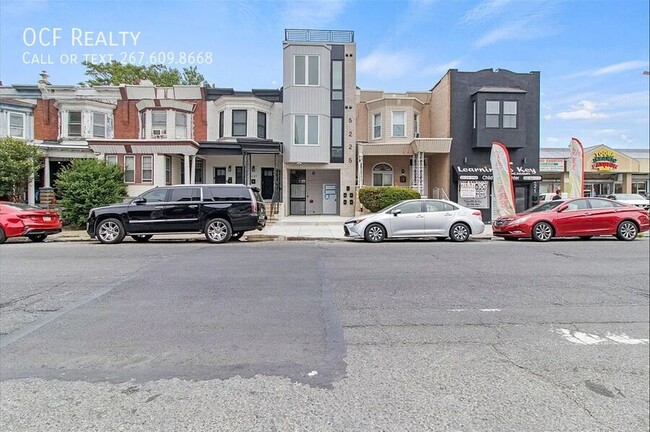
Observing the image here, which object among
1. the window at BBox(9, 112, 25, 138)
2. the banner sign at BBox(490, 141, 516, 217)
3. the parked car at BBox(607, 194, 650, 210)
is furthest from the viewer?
the parked car at BBox(607, 194, 650, 210)

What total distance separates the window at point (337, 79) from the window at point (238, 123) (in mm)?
5485

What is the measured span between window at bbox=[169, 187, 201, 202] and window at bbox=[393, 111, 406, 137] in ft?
50.3

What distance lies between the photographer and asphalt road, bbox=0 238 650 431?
10.2ft

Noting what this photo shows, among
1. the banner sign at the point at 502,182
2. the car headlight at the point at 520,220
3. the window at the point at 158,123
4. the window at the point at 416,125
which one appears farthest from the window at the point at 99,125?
the car headlight at the point at 520,220

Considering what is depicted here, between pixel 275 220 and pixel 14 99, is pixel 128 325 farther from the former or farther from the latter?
pixel 14 99

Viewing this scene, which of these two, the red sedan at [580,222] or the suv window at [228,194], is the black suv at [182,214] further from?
the red sedan at [580,222]

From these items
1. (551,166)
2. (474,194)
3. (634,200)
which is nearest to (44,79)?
(474,194)

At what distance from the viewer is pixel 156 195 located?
Answer: 1368 centimetres

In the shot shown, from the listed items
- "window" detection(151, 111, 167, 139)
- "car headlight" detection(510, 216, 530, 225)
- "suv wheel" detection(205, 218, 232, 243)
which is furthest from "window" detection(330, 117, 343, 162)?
"car headlight" detection(510, 216, 530, 225)

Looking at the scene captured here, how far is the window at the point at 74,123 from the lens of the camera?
24438 millimetres

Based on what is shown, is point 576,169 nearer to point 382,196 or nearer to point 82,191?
point 382,196

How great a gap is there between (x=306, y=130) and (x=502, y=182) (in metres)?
10.8

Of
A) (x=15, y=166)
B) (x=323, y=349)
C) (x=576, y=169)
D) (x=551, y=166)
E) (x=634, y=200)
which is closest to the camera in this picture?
(x=323, y=349)

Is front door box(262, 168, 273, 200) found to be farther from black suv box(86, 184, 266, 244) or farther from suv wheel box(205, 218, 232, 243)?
suv wheel box(205, 218, 232, 243)
